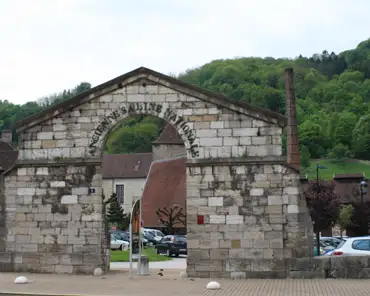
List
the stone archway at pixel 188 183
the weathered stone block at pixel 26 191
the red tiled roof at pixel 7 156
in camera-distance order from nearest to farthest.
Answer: the stone archway at pixel 188 183, the weathered stone block at pixel 26 191, the red tiled roof at pixel 7 156

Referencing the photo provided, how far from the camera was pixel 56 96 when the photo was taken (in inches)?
5448

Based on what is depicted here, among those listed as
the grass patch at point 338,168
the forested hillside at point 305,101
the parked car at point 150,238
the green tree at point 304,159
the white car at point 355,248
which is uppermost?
the forested hillside at point 305,101

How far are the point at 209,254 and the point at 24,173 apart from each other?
6.44 meters

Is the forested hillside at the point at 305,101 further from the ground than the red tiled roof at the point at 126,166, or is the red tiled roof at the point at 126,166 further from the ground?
the forested hillside at the point at 305,101

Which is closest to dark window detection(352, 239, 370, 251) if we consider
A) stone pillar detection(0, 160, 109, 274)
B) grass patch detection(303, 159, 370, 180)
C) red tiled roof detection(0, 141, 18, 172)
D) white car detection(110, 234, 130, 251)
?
stone pillar detection(0, 160, 109, 274)

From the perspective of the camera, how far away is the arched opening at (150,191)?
4174cm

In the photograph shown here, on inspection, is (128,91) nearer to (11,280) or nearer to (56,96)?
(11,280)

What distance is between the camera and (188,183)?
1780 centimetres

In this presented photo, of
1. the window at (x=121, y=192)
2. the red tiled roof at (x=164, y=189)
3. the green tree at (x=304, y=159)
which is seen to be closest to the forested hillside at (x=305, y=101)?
the green tree at (x=304, y=159)

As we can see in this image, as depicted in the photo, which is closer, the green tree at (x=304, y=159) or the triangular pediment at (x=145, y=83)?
the triangular pediment at (x=145, y=83)

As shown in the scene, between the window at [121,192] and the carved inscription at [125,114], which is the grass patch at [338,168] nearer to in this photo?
the window at [121,192]

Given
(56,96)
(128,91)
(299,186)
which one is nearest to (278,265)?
(299,186)

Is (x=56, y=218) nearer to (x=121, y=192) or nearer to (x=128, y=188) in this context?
(x=128, y=188)

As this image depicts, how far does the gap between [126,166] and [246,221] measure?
6538 cm
